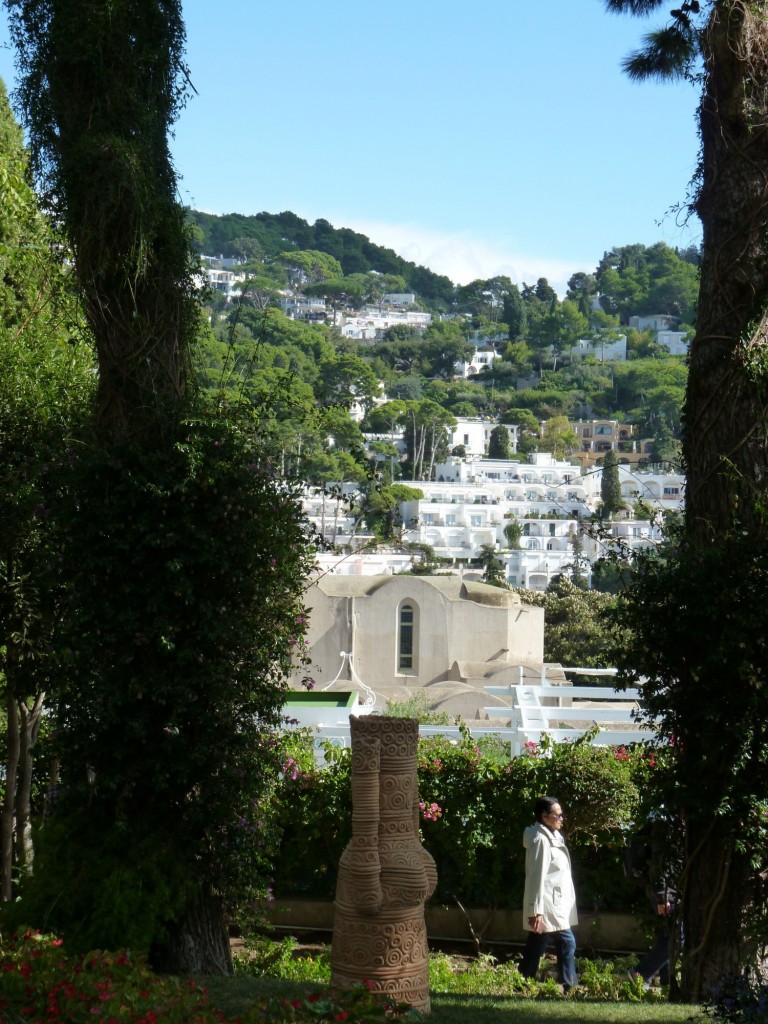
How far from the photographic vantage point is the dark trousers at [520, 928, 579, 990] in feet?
23.9

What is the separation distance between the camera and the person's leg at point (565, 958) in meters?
7.27

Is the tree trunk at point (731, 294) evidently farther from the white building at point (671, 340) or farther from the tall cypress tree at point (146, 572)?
the white building at point (671, 340)

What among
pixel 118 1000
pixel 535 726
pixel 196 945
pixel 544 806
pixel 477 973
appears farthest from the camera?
pixel 535 726

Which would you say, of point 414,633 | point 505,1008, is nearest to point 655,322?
point 414,633

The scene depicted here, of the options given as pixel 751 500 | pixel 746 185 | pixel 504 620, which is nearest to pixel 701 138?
pixel 746 185

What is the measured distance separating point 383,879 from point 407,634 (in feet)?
119

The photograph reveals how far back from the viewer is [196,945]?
6891 millimetres

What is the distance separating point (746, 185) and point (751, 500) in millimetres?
1675

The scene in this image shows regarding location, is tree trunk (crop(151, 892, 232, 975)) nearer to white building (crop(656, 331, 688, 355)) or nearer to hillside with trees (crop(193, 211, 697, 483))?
hillside with trees (crop(193, 211, 697, 483))

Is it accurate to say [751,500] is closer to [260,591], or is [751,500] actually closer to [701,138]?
[701,138]

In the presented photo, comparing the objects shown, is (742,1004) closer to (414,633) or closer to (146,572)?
(146,572)

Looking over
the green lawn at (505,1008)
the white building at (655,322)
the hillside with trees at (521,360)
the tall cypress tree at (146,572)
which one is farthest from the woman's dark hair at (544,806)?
the white building at (655,322)

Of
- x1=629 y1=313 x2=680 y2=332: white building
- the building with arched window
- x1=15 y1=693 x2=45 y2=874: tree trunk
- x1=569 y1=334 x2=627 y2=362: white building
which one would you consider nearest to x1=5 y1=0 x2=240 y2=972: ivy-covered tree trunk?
x1=15 y1=693 x2=45 y2=874: tree trunk

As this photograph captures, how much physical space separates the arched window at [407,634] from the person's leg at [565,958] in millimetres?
34219
